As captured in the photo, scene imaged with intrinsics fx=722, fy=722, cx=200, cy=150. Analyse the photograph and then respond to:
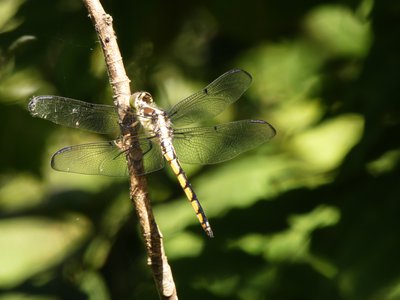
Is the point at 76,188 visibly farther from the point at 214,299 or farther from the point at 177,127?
the point at 214,299

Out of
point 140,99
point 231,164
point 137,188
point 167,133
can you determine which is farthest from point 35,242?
point 137,188

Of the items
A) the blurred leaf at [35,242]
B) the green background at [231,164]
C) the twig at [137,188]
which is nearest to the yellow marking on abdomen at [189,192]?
the green background at [231,164]

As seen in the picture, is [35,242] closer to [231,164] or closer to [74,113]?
[231,164]

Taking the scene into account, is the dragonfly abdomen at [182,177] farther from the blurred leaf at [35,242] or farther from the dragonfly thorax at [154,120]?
the blurred leaf at [35,242]

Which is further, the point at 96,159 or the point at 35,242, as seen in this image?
the point at 35,242

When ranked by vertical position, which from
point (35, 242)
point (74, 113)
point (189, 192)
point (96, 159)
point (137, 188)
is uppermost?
point (35, 242)

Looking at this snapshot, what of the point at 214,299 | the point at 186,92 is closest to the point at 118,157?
the point at 214,299
